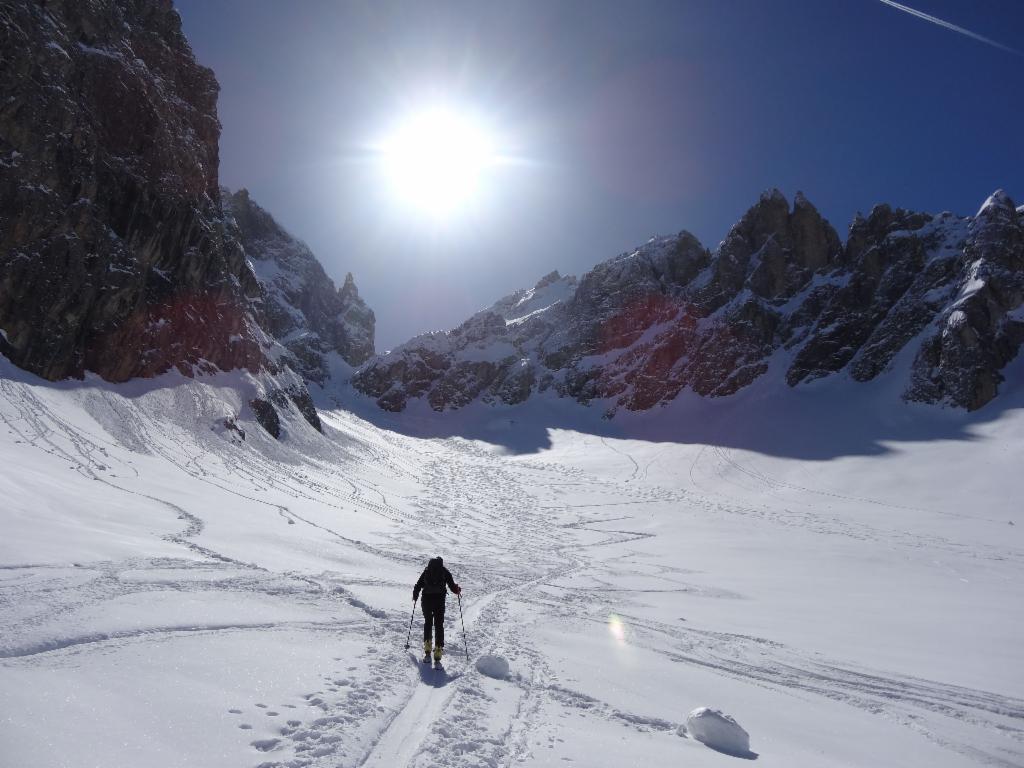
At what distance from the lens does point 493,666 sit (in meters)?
8.39

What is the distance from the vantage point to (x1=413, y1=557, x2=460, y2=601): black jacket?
9.34 meters

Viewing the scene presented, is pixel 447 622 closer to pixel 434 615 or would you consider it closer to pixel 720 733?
pixel 434 615

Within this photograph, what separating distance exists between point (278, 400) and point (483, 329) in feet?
293

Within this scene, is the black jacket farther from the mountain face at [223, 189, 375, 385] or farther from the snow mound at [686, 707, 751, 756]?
the mountain face at [223, 189, 375, 385]

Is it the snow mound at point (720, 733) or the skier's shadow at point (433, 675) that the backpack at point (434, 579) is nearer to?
the skier's shadow at point (433, 675)

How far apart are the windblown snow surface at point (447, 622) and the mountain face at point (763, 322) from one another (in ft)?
130

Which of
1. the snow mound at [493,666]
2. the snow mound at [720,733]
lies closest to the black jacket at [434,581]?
the snow mound at [493,666]

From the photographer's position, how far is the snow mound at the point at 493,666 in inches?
329

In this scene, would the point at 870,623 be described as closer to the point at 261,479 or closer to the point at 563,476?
the point at 261,479

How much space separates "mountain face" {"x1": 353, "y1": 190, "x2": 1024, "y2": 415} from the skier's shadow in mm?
67340

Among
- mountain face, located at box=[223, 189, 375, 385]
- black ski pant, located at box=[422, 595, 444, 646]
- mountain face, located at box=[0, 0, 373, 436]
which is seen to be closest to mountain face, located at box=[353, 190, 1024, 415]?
mountain face, located at box=[223, 189, 375, 385]

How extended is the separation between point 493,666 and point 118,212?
135 ft

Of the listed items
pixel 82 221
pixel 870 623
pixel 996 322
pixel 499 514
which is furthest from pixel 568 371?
pixel 870 623

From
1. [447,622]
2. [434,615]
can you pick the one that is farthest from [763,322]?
[434,615]
